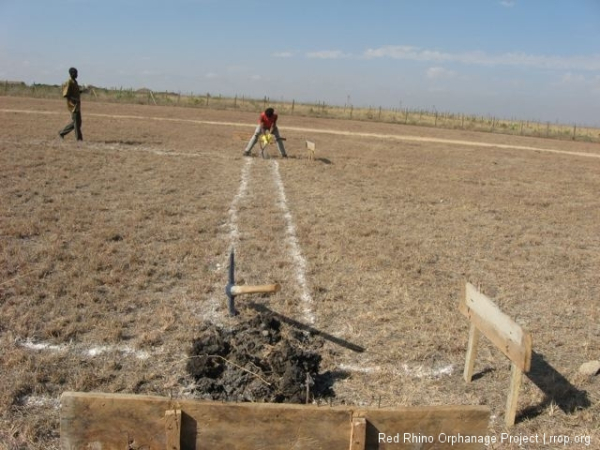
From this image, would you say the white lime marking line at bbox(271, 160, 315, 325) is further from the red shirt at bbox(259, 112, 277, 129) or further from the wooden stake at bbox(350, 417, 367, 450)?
the red shirt at bbox(259, 112, 277, 129)

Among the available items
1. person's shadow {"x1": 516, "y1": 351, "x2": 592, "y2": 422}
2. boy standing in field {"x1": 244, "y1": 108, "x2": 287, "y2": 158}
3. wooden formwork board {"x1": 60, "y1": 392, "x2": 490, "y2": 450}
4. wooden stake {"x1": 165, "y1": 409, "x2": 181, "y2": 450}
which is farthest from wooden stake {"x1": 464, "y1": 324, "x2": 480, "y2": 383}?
boy standing in field {"x1": 244, "y1": 108, "x2": 287, "y2": 158}

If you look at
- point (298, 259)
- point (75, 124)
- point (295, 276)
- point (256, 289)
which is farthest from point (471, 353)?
point (75, 124)

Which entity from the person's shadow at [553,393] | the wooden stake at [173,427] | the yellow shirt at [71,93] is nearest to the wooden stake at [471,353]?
the person's shadow at [553,393]

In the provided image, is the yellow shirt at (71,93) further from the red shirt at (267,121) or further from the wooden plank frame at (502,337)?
the wooden plank frame at (502,337)

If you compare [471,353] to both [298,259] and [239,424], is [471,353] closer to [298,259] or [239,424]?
[239,424]

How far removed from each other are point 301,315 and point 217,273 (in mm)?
1334

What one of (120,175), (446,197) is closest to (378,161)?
(446,197)

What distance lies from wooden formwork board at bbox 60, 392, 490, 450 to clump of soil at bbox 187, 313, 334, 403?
2.34ft

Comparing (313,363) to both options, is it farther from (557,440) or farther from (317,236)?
(317,236)

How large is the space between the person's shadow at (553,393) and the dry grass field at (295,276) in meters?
0.01

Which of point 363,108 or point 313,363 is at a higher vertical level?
point 363,108

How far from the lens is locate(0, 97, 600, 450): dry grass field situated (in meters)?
3.61

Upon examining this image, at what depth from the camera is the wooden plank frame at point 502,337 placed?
305 cm

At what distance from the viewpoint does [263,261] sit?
6156 millimetres
